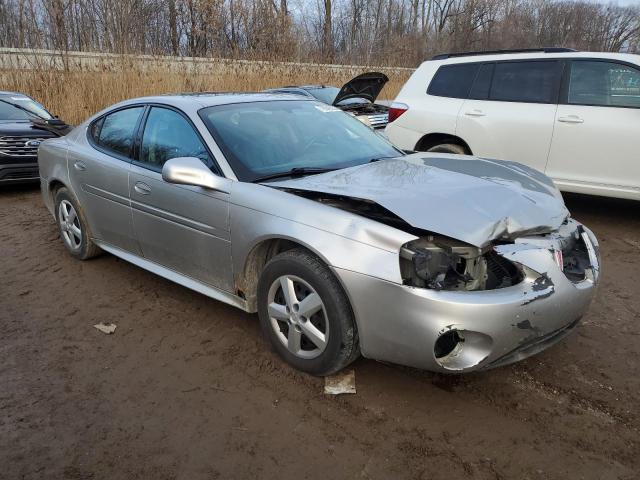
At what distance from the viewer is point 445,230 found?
8.54ft

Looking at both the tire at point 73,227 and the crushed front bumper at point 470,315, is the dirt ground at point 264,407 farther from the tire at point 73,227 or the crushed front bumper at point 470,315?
the tire at point 73,227

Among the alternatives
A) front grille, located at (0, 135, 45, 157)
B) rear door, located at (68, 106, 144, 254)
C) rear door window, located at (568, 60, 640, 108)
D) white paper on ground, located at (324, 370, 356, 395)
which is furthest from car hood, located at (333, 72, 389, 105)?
white paper on ground, located at (324, 370, 356, 395)

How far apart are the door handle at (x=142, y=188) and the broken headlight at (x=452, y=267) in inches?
81.7

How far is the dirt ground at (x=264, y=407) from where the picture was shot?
2412 millimetres

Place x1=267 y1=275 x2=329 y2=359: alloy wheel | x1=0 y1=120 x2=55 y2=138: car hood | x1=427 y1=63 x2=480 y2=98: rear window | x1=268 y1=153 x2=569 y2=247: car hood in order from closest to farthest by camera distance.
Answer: x1=268 y1=153 x2=569 y2=247: car hood < x1=267 y1=275 x2=329 y2=359: alloy wheel < x1=427 y1=63 x2=480 y2=98: rear window < x1=0 y1=120 x2=55 y2=138: car hood

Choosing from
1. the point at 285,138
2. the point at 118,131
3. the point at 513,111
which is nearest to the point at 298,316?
Result: the point at 285,138

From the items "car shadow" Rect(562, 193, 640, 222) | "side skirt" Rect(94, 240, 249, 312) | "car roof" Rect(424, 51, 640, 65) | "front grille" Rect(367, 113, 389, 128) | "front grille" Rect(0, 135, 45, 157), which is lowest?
"car shadow" Rect(562, 193, 640, 222)

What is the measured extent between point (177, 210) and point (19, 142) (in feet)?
18.6

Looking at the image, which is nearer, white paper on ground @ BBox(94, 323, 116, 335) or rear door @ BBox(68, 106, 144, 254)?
white paper on ground @ BBox(94, 323, 116, 335)

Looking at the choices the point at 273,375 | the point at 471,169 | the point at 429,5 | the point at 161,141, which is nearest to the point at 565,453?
the point at 273,375

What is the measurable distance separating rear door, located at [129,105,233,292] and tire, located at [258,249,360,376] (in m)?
0.41

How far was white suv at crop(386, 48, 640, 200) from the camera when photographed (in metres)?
5.54

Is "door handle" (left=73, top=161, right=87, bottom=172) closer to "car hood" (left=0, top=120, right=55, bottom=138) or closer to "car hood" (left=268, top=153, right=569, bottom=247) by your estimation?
"car hood" (left=268, top=153, right=569, bottom=247)

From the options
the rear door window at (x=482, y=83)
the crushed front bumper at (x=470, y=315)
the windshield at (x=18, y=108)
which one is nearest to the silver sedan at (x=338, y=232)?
the crushed front bumper at (x=470, y=315)
